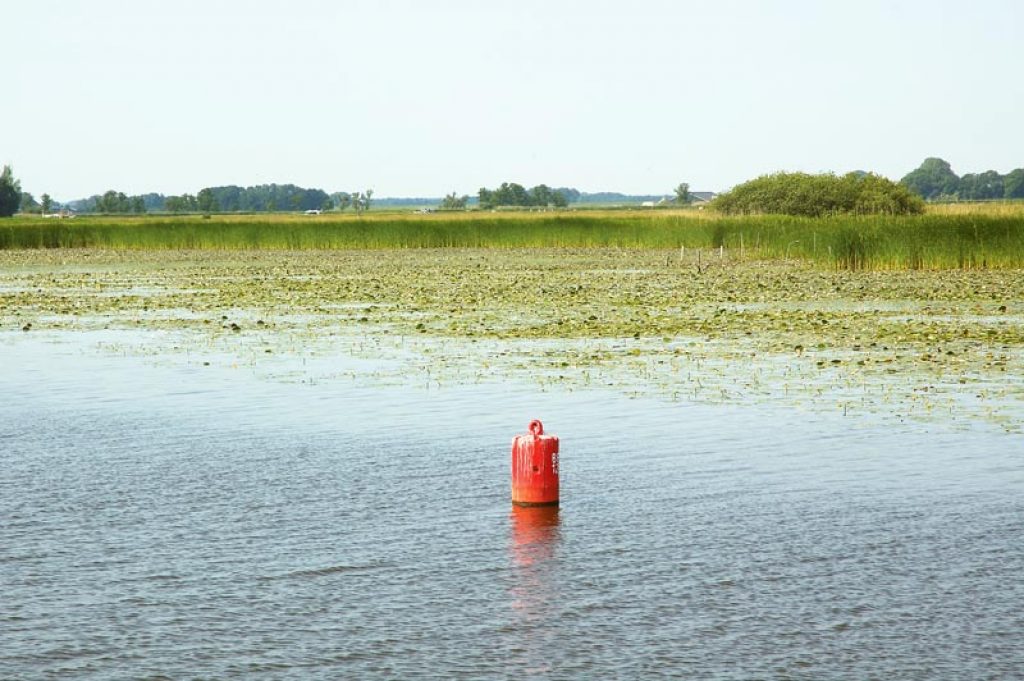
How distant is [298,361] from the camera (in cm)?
2261

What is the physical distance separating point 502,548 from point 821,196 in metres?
77.1

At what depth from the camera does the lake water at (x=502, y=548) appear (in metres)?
7.86

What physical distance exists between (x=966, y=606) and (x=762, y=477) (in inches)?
164

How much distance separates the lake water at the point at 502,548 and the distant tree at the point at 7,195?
138m

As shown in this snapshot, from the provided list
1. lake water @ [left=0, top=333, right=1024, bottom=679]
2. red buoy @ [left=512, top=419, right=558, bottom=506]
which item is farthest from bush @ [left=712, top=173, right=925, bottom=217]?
red buoy @ [left=512, top=419, right=558, bottom=506]

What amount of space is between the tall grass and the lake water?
30.2m

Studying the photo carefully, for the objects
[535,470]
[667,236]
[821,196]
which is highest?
[821,196]

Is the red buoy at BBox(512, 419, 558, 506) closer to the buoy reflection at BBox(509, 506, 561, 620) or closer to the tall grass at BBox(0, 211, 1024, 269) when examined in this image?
the buoy reflection at BBox(509, 506, 561, 620)

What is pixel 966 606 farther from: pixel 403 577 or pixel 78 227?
pixel 78 227

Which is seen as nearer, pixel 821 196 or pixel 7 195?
pixel 821 196

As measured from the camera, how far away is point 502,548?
1021 cm

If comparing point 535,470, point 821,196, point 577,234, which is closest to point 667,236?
point 577,234

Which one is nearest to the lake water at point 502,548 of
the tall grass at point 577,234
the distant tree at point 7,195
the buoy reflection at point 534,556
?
the buoy reflection at point 534,556

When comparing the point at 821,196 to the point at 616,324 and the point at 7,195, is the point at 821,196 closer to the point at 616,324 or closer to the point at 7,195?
the point at 616,324
